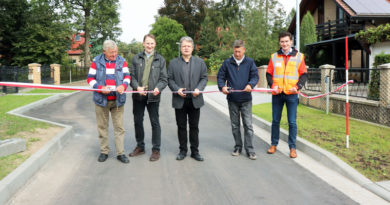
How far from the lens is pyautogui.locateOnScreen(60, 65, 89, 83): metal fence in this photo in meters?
32.0

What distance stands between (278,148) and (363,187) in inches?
88.2

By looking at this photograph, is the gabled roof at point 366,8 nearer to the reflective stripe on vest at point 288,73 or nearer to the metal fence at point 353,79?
the metal fence at point 353,79

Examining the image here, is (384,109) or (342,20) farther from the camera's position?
(342,20)

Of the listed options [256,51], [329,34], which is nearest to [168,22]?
[256,51]

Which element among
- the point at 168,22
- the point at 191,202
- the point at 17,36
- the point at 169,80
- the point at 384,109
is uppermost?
the point at 168,22

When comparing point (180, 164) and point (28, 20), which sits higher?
point (28, 20)

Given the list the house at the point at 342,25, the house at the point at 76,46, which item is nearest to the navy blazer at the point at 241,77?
the house at the point at 342,25

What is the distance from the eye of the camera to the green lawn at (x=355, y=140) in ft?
16.2

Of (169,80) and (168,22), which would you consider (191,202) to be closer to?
(169,80)

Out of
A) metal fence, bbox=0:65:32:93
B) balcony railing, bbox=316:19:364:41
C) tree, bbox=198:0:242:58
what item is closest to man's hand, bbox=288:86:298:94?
metal fence, bbox=0:65:32:93

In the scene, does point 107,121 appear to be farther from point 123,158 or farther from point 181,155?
point 181,155

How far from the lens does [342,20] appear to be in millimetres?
23484

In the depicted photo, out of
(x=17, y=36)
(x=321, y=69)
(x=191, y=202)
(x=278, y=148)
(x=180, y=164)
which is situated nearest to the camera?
(x=191, y=202)

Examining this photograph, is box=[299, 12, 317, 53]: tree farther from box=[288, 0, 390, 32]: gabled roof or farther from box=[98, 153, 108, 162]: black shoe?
box=[98, 153, 108, 162]: black shoe
